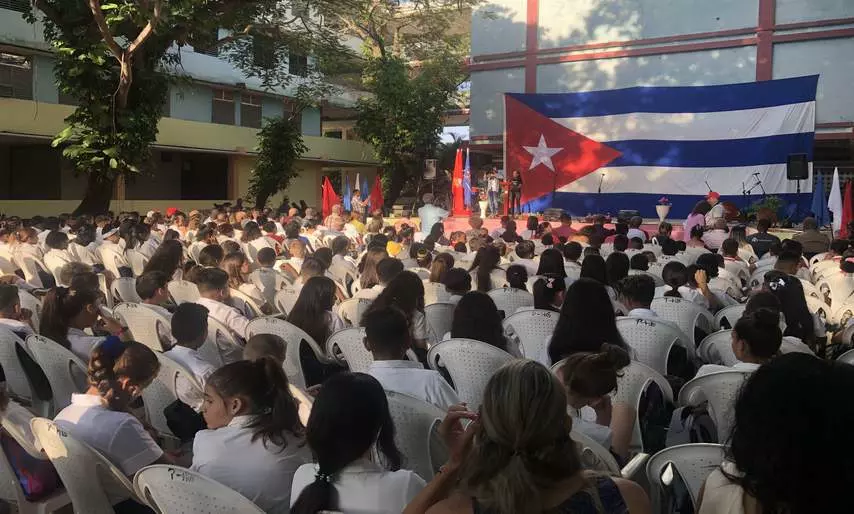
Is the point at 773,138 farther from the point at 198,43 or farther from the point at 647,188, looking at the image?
the point at 198,43

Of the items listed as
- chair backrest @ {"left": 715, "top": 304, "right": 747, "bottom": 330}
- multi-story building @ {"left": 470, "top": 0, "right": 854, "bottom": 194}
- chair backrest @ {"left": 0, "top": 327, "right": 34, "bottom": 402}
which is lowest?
chair backrest @ {"left": 0, "top": 327, "right": 34, "bottom": 402}

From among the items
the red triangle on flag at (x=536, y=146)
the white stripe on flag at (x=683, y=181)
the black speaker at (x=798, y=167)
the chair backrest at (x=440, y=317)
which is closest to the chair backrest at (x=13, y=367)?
the chair backrest at (x=440, y=317)

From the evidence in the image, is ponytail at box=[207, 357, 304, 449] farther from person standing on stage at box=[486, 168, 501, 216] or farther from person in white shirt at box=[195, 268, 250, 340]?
person standing on stage at box=[486, 168, 501, 216]

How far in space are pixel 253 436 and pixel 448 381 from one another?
182 centimetres

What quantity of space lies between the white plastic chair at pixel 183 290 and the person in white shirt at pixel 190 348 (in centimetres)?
226

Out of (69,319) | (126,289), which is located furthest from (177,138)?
(69,319)

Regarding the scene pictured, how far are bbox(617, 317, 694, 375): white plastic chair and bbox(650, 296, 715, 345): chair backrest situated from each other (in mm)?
776

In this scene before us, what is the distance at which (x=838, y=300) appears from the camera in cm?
589

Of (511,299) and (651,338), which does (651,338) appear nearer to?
(651,338)

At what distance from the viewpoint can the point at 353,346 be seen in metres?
4.13

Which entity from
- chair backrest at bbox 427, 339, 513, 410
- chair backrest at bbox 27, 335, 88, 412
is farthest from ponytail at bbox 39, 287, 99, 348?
chair backrest at bbox 427, 339, 513, 410

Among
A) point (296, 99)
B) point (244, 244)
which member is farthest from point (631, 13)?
point (244, 244)

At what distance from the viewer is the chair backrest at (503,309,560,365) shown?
4.49 meters

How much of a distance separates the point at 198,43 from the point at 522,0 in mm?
11408
